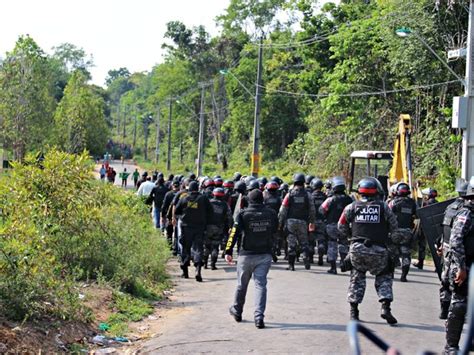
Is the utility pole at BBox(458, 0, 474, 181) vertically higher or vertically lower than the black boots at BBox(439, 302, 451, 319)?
higher

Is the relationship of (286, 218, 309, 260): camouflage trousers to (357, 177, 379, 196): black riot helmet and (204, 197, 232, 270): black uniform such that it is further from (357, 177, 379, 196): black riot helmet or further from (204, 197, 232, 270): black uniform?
(357, 177, 379, 196): black riot helmet

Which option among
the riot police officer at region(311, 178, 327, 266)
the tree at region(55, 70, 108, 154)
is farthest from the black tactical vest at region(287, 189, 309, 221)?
the tree at region(55, 70, 108, 154)

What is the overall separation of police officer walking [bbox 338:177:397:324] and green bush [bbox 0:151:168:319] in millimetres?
3492

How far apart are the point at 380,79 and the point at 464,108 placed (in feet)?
62.5

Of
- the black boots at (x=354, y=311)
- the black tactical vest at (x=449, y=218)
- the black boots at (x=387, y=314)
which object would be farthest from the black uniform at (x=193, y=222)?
the black tactical vest at (x=449, y=218)

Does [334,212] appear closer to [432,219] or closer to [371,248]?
[432,219]

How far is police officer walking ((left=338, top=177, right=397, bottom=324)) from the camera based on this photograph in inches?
384

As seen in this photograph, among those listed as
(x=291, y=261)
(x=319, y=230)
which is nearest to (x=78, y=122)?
(x=319, y=230)

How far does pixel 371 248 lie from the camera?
9766 mm

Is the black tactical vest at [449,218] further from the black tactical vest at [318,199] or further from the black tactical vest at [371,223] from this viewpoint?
the black tactical vest at [318,199]

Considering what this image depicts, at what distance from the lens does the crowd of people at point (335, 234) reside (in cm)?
817

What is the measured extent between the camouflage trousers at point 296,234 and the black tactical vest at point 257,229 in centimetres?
558

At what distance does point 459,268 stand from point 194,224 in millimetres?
6861

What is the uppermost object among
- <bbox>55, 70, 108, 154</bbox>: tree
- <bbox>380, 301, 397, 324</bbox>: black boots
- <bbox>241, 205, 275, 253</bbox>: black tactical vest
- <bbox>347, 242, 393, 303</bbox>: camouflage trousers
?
<bbox>55, 70, 108, 154</bbox>: tree
